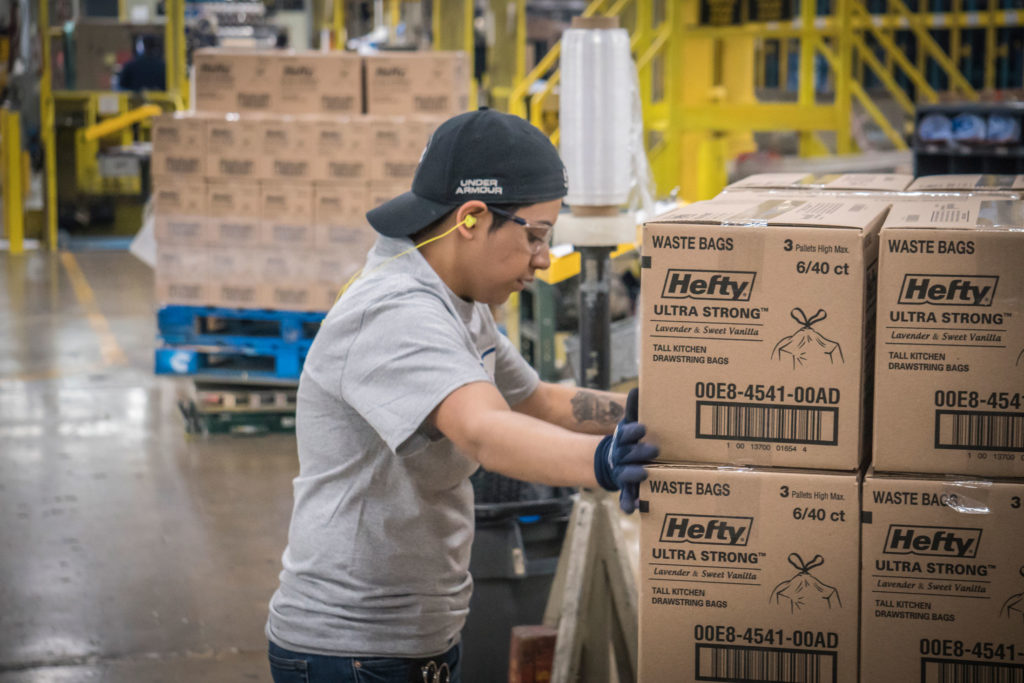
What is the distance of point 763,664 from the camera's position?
5.59 ft

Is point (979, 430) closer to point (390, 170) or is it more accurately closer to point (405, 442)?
point (405, 442)

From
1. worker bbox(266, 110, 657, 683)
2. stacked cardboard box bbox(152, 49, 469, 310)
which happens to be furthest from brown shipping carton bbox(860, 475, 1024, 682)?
stacked cardboard box bbox(152, 49, 469, 310)

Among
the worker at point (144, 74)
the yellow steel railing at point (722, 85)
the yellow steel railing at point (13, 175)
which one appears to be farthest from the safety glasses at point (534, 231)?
the worker at point (144, 74)

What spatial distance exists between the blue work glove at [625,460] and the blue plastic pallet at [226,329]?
5.27 metres

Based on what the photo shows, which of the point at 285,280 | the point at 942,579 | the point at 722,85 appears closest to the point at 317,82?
the point at 285,280

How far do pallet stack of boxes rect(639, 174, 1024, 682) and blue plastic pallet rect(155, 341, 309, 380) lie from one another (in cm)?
534

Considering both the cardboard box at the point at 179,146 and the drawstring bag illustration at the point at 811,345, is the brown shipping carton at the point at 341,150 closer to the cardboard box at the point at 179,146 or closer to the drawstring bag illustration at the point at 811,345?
the cardboard box at the point at 179,146

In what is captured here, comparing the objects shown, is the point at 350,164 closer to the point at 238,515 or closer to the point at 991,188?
the point at 238,515

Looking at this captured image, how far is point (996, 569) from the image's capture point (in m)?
1.62

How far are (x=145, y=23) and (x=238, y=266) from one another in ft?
31.0

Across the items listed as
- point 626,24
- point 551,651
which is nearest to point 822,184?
point 551,651

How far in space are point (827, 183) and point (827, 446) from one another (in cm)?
82

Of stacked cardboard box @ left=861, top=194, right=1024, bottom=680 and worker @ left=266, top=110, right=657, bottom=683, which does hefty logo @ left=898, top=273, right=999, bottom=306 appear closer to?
stacked cardboard box @ left=861, top=194, right=1024, bottom=680

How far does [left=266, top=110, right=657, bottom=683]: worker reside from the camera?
6.16 ft
